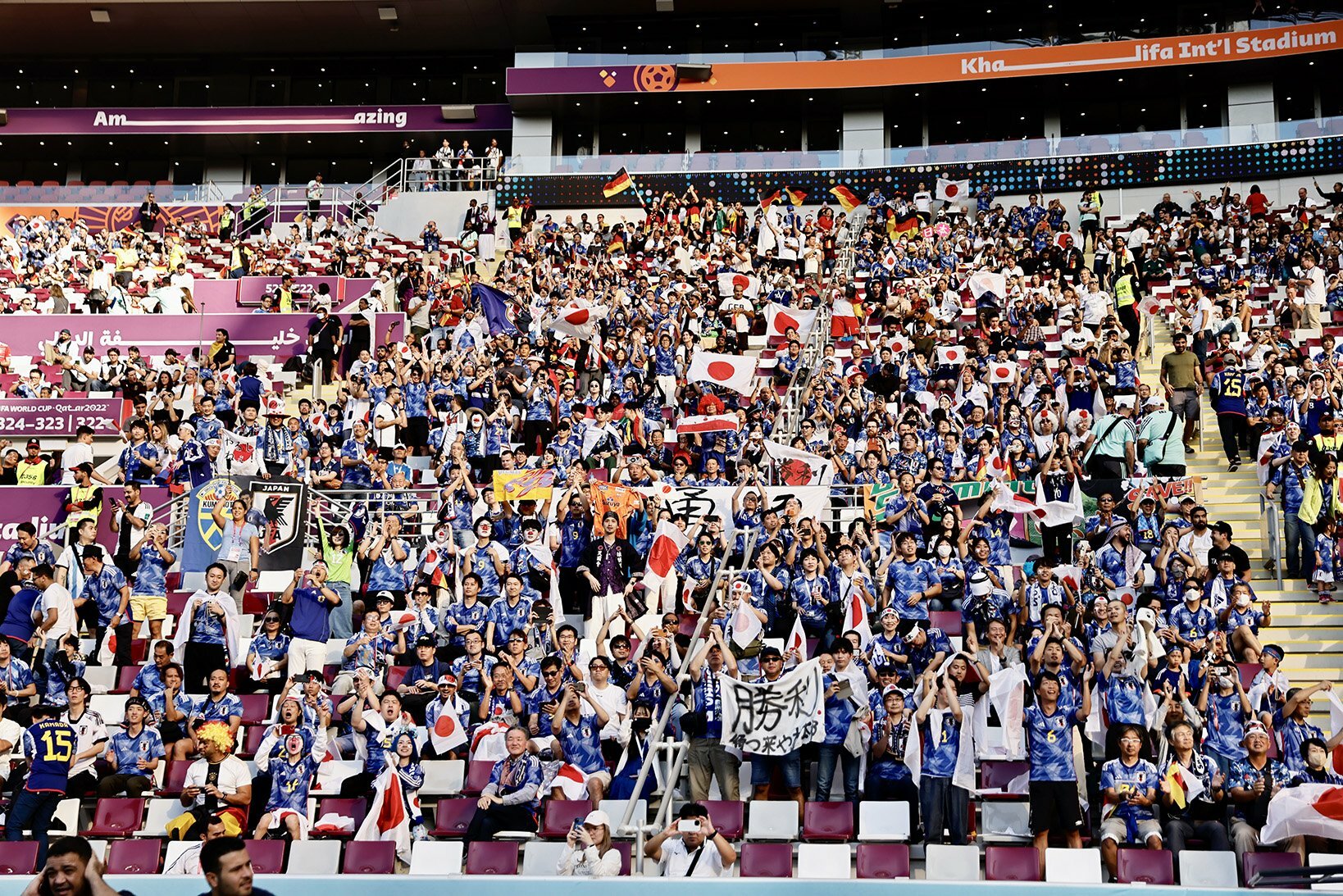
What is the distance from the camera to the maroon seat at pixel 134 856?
1192 cm

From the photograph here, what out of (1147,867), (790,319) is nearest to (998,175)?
(790,319)

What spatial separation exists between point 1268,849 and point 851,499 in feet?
23.6

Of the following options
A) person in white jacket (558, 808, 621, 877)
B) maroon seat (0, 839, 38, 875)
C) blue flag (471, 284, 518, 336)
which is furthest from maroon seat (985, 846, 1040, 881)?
blue flag (471, 284, 518, 336)

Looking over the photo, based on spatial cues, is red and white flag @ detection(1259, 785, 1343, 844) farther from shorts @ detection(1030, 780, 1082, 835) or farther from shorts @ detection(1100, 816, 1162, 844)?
shorts @ detection(1030, 780, 1082, 835)

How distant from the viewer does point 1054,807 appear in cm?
1188

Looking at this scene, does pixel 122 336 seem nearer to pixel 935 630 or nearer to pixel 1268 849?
pixel 935 630

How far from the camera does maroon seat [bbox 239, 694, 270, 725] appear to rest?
14117 millimetres

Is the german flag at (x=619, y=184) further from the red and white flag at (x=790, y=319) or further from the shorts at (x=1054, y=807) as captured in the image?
the shorts at (x=1054, y=807)

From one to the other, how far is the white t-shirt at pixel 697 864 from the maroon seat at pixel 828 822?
51.0 inches

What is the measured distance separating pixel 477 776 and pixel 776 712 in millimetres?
2662

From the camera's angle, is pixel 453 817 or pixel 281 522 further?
pixel 281 522

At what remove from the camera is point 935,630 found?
1362cm

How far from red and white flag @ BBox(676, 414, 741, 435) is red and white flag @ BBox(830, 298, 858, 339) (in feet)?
20.8

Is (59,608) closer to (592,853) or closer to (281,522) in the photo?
(281,522)
